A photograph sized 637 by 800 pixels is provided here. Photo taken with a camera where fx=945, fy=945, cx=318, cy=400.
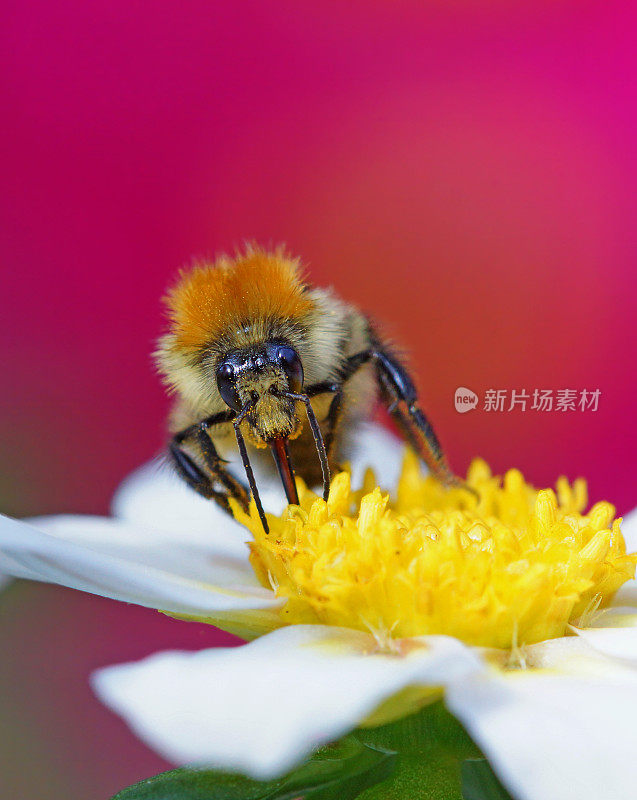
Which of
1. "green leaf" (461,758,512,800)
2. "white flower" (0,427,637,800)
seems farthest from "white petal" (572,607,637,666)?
"green leaf" (461,758,512,800)

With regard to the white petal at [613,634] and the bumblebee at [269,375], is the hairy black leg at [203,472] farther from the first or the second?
the white petal at [613,634]

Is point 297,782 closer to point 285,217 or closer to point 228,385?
point 228,385

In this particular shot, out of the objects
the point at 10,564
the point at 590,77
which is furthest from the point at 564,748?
the point at 590,77

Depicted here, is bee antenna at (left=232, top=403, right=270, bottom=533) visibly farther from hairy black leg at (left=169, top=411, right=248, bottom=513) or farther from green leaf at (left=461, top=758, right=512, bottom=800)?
green leaf at (left=461, top=758, right=512, bottom=800)

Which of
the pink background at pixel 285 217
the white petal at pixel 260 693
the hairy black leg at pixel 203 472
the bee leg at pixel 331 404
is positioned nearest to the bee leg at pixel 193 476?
the hairy black leg at pixel 203 472

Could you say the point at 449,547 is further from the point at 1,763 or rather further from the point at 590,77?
the point at 1,763

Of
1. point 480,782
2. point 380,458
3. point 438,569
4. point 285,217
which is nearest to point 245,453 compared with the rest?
point 438,569
